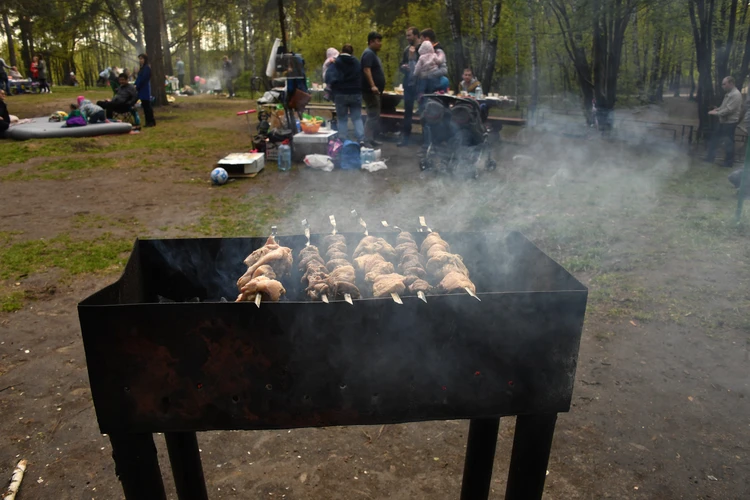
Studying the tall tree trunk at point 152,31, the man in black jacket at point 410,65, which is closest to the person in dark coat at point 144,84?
the tall tree trunk at point 152,31

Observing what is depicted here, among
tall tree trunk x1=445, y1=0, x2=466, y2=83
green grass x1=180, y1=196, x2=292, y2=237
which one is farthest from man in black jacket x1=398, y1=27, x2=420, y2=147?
tall tree trunk x1=445, y1=0, x2=466, y2=83

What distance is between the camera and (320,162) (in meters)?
11.4

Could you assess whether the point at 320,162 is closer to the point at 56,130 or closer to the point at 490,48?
the point at 56,130

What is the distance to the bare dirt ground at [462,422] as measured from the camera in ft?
10.9

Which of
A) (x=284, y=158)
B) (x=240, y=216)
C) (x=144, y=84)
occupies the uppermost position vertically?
(x=144, y=84)

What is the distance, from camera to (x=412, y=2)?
2811cm

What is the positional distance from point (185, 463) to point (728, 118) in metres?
13.9

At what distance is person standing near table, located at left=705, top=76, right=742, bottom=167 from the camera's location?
12.0m

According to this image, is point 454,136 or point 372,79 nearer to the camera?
point 454,136

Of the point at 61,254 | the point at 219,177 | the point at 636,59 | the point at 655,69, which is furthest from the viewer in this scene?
the point at 655,69

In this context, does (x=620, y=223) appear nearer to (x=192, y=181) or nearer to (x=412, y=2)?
(x=192, y=181)

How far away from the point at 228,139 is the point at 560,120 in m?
12.7

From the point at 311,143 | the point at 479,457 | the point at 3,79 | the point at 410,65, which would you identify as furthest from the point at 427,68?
the point at 3,79

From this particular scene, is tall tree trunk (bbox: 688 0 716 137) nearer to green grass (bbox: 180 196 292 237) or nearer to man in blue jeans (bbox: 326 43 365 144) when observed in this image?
man in blue jeans (bbox: 326 43 365 144)
